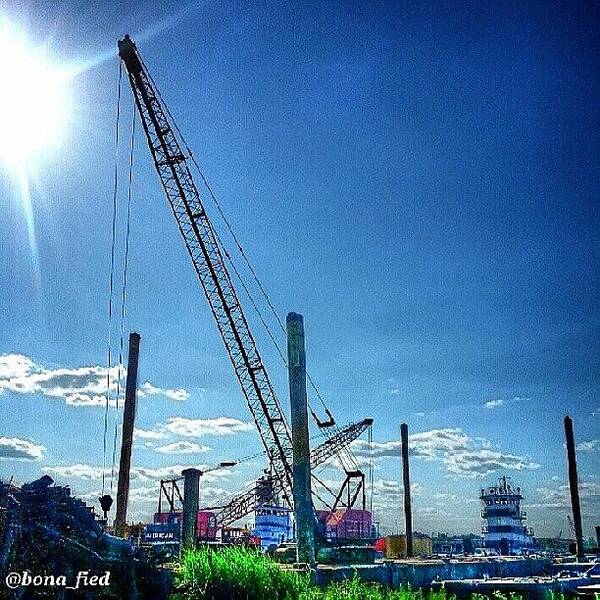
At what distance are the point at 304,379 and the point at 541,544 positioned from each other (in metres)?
47.4

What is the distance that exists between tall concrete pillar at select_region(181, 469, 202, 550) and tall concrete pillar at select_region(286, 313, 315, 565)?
3261 millimetres

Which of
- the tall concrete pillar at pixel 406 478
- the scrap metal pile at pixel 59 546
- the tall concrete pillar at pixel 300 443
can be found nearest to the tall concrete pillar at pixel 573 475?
the tall concrete pillar at pixel 406 478

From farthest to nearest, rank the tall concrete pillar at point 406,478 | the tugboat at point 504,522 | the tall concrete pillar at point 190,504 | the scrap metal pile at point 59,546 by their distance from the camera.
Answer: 1. the tugboat at point 504,522
2. the tall concrete pillar at point 406,478
3. the tall concrete pillar at point 190,504
4. the scrap metal pile at point 59,546

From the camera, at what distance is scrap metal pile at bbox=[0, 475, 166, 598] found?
1033 cm

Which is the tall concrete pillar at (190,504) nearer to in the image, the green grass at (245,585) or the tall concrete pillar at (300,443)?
the tall concrete pillar at (300,443)

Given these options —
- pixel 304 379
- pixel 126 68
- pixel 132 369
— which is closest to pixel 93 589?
pixel 304 379

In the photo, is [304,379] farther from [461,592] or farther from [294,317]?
[461,592]

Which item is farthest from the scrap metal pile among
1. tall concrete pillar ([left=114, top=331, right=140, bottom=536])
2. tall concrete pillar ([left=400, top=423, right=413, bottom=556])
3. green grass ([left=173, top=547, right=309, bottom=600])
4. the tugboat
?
the tugboat

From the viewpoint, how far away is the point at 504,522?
56.2 metres

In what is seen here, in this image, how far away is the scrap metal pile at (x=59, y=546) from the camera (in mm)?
10328

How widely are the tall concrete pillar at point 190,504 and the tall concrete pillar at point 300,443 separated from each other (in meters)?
3.26

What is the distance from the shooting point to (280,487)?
159 ft

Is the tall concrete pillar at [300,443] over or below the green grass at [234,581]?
over

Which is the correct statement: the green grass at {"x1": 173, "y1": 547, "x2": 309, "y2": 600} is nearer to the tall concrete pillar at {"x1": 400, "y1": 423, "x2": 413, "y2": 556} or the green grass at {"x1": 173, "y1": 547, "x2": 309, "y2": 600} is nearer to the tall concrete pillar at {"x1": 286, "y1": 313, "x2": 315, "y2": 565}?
the tall concrete pillar at {"x1": 286, "y1": 313, "x2": 315, "y2": 565}
